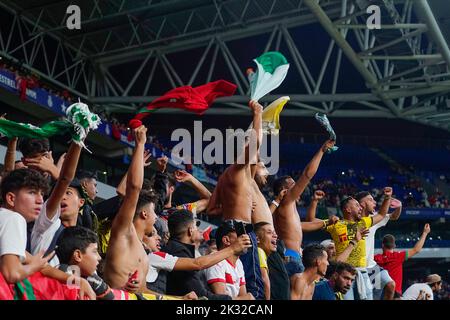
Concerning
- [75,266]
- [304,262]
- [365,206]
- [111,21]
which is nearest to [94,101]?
[111,21]

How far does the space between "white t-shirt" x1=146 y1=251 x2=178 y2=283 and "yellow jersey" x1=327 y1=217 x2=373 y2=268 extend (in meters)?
3.11

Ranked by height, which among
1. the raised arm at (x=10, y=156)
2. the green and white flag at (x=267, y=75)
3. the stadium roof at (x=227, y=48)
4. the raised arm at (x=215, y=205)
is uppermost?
the stadium roof at (x=227, y=48)

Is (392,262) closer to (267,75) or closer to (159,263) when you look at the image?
(267,75)

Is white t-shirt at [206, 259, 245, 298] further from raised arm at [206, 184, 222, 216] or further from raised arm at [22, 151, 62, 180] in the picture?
raised arm at [22, 151, 62, 180]

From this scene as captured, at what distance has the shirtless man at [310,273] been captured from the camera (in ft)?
18.6

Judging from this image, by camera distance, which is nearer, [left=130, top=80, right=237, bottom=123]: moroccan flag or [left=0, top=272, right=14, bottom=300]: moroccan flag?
[left=0, top=272, right=14, bottom=300]: moroccan flag

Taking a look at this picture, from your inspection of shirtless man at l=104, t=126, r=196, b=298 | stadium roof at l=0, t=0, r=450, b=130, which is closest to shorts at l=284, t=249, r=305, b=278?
shirtless man at l=104, t=126, r=196, b=298

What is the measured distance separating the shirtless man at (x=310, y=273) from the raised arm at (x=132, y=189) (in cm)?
206

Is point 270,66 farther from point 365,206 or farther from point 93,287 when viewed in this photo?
point 93,287

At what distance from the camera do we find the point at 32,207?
3.55 m

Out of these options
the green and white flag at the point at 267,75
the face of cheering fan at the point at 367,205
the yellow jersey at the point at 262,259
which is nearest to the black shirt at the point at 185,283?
the yellow jersey at the point at 262,259

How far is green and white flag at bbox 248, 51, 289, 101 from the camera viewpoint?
5781mm

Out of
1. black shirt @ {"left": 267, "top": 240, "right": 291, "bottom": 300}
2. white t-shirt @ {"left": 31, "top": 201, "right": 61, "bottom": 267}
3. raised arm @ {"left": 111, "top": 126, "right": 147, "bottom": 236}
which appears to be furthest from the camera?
black shirt @ {"left": 267, "top": 240, "right": 291, "bottom": 300}

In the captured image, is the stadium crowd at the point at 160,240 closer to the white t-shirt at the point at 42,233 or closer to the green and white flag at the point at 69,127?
the white t-shirt at the point at 42,233
